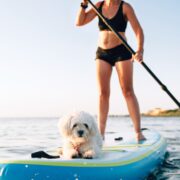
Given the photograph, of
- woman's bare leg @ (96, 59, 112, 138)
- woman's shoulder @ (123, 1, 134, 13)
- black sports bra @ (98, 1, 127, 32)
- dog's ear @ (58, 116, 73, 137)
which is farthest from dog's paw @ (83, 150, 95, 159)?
woman's shoulder @ (123, 1, 134, 13)

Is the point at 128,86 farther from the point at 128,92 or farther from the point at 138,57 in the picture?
the point at 138,57

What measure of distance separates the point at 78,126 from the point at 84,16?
2.32 metres

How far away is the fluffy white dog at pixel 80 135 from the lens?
14.3 feet

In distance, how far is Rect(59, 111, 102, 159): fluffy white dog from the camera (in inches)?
171

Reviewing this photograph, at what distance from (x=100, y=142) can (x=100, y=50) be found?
1.88m

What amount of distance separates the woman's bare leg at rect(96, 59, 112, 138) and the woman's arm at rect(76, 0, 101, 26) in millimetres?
648

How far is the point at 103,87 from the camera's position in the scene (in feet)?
20.2

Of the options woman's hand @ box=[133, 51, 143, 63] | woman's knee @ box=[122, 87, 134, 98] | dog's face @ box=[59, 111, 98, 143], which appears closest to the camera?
dog's face @ box=[59, 111, 98, 143]

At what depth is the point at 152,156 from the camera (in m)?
6.05

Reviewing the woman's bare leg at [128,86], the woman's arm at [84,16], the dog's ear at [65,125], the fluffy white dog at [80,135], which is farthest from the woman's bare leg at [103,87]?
the dog's ear at [65,125]

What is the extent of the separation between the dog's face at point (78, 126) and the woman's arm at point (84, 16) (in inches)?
83.3

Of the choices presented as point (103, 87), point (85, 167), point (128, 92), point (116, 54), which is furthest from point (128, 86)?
point (85, 167)

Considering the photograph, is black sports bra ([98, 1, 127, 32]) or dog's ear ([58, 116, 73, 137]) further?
black sports bra ([98, 1, 127, 32])

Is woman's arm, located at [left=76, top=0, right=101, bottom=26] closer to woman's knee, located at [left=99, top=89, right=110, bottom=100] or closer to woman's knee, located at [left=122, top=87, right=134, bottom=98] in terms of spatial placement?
woman's knee, located at [left=99, top=89, right=110, bottom=100]
